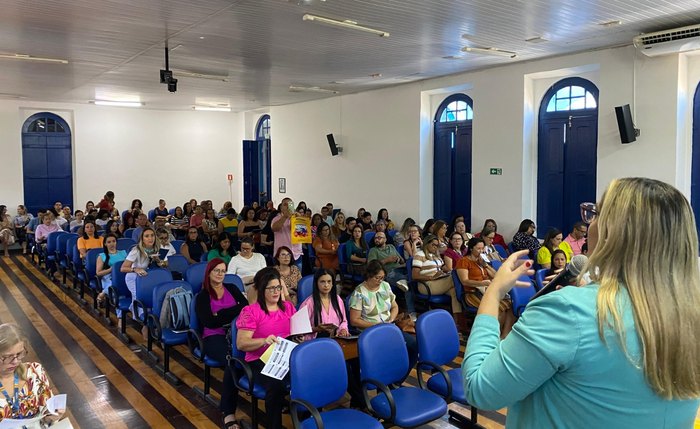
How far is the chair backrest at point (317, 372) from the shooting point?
12.0ft

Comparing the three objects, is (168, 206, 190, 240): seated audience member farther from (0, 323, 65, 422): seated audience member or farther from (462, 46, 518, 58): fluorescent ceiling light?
(0, 323, 65, 422): seated audience member

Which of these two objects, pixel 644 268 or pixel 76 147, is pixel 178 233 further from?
pixel 644 268

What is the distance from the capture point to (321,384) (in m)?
3.76

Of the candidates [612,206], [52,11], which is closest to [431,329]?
[612,206]

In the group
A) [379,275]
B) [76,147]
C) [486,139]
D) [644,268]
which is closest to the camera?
[644,268]

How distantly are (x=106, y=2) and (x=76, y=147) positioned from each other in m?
11.3

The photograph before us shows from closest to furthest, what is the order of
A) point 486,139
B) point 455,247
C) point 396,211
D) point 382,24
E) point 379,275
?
point 379,275 → point 382,24 → point 455,247 → point 486,139 → point 396,211

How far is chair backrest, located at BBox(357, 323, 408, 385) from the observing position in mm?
3977

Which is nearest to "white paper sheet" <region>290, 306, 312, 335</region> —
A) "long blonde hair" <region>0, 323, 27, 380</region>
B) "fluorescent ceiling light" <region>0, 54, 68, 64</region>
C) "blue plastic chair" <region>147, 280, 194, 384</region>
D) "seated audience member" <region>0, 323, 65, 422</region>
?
"blue plastic chair" <region>147, 280, 194, 384</region>

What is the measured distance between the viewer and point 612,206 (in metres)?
1.25

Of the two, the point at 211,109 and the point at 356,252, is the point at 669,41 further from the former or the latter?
the point at 211,109

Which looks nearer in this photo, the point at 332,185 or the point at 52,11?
the point at 52,11

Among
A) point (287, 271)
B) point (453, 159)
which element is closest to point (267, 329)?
point (287, 271)

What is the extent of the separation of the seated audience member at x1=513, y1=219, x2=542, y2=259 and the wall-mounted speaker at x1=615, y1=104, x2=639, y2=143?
193cm
